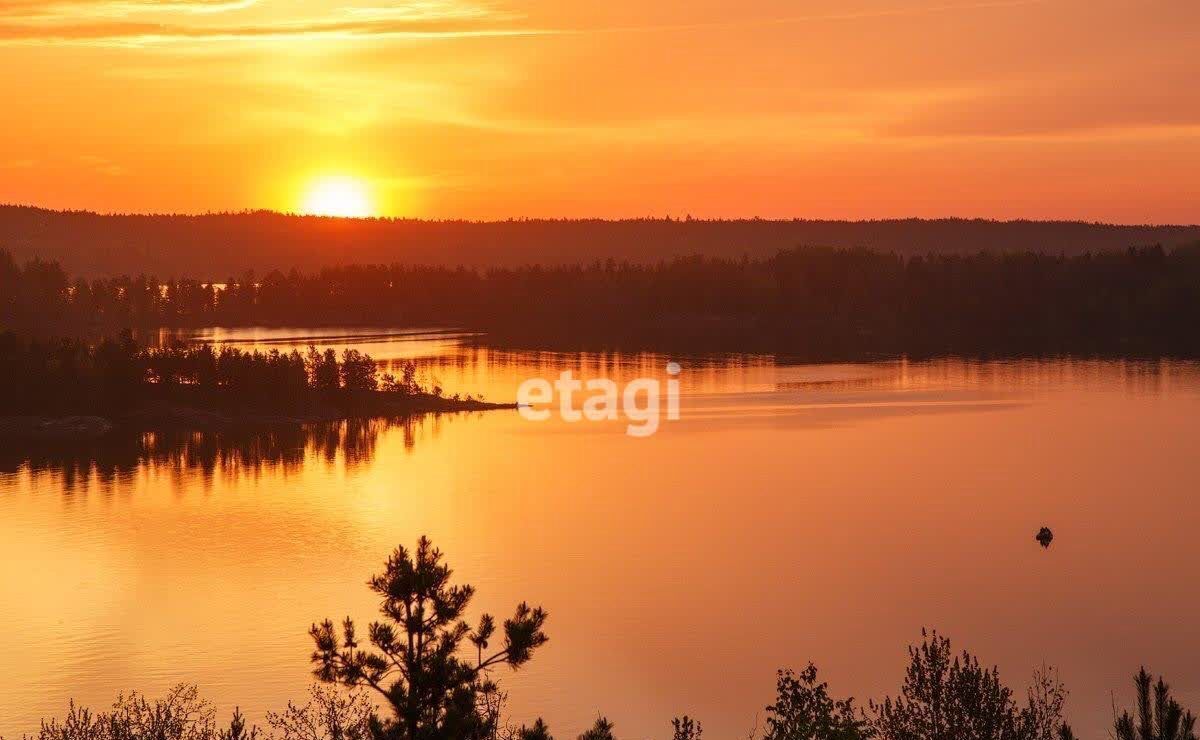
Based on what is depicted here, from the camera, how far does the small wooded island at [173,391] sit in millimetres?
98500

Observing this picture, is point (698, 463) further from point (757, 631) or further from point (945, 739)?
point (945, 739)

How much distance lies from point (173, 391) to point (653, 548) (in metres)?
54.6

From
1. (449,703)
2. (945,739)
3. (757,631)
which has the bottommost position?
(757,631)

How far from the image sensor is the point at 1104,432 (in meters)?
92.7

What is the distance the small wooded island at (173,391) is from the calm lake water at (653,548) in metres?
4.45

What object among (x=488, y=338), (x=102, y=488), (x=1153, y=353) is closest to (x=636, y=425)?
(x=102, y=488)

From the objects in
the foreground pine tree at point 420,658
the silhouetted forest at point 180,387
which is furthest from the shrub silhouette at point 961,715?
the silhouetted forest at point 180,387

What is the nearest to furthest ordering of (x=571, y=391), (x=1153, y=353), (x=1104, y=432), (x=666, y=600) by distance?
(x=666, y=600)
(x=1104, y=432)
(x=571, y=391)
(x=1153, y=353)

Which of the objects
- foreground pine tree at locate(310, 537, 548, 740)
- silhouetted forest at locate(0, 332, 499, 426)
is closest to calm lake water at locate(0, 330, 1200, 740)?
silhouetted forest at locate(0, 332, 499, 426)

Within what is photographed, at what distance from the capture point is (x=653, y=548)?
59.2 metres

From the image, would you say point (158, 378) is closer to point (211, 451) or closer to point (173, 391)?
point (173, 391)

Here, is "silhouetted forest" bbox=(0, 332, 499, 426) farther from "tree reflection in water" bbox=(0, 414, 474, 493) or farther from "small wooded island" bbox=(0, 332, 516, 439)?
"tree reflection in water" bbox=(0, 414, 474, 493)

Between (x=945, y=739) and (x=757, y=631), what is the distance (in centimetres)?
2192

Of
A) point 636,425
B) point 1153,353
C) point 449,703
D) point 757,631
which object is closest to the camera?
point 449,703
